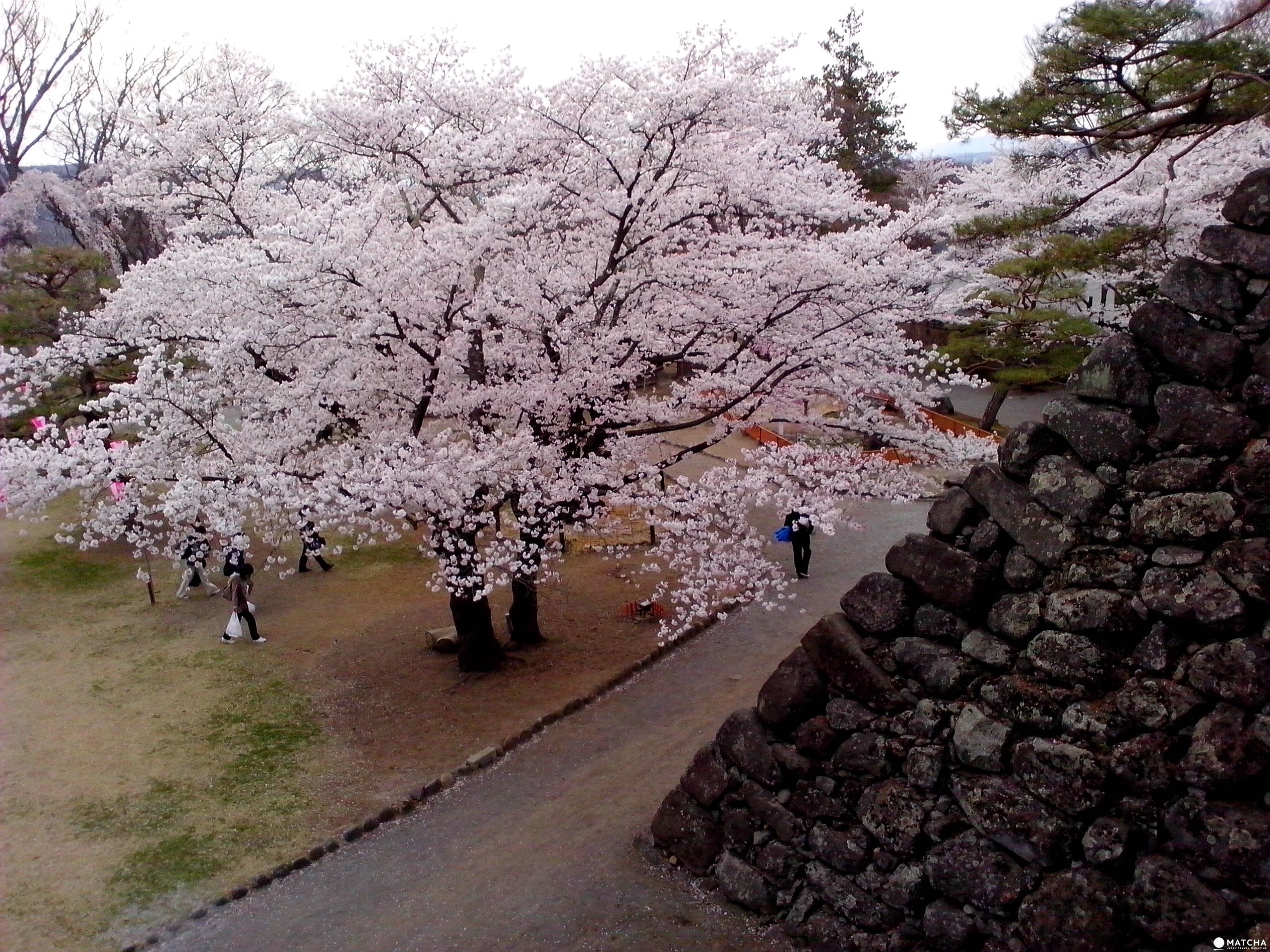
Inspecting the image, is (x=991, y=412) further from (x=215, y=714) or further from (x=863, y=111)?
(x=215, y=714)

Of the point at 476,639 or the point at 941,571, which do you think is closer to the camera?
the point at 941,571

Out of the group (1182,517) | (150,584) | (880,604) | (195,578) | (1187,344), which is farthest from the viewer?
(195,578)

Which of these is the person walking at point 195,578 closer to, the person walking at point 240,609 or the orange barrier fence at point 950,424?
the person walking at point 240,609

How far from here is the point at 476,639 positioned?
11367mm

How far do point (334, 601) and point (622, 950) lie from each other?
9363 mm

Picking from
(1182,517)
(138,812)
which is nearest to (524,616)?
(138,812)

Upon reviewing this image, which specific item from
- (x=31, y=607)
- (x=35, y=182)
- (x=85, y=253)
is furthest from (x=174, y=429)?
(x=35, y=182)

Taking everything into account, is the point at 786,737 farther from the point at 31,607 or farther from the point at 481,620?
the point at 31,607

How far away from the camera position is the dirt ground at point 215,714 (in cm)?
777

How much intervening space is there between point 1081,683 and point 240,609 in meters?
11.0

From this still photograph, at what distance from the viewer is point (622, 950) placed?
6145 millimetres

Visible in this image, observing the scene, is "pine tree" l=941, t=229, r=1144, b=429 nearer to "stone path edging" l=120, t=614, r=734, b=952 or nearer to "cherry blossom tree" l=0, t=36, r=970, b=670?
"cherry blossom tree" l=0, t=36, r=970, b=670

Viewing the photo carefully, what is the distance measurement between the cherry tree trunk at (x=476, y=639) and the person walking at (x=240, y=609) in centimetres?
326

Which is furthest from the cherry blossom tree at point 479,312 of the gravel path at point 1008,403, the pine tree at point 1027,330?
the gravel path at point 1008,403
